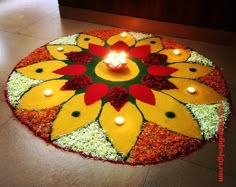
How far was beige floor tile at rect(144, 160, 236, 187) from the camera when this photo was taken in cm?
128

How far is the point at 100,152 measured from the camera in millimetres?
1435

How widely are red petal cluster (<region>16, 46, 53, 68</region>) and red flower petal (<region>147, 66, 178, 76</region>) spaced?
0.96m

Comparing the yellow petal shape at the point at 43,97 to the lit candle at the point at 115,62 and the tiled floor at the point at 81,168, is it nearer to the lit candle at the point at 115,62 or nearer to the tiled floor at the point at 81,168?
the tiled floor at the point at 81,168

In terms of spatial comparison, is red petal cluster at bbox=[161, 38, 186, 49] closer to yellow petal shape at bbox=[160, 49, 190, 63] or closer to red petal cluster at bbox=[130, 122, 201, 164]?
yellow petal shape at bbox=[160, 49, 190, 63]

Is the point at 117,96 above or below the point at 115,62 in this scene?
below

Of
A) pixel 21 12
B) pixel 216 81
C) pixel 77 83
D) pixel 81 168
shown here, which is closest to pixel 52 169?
pixel 81 168

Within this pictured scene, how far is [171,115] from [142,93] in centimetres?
31

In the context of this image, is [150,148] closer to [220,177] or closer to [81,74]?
[220,177]

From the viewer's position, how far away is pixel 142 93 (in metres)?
1.87

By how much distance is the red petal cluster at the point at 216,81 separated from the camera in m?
1.90

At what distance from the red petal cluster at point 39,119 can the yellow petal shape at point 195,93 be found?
88 cm

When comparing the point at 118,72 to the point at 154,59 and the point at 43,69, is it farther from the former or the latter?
the point at 43,69

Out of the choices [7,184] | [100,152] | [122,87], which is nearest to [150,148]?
[100,152]

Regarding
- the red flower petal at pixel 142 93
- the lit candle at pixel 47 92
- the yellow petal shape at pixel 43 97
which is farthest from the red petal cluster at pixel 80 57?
the red flower petal at pixel 142 93
